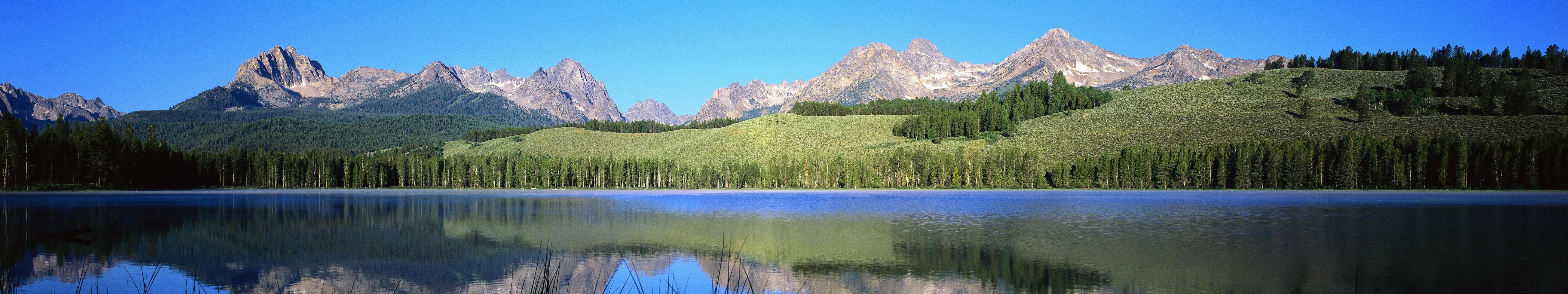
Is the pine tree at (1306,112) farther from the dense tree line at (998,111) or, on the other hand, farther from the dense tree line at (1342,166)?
the dense tree line at (998,111)

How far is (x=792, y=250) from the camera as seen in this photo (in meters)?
20.9

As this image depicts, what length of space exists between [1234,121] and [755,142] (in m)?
83.1

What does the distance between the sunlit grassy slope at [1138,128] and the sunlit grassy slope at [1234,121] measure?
0.26 metres

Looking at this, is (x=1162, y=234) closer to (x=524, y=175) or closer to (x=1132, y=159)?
(x=1132, y=159)

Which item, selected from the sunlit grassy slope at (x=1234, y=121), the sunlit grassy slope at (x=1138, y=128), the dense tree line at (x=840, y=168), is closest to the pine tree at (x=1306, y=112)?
the sunlit grassy slope at (x=1234, y=121)

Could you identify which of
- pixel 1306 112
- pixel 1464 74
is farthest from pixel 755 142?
pixel 1464 74

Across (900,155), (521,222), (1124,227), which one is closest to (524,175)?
(900,155)

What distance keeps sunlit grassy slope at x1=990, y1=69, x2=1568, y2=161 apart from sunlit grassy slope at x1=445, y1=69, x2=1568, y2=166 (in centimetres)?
26

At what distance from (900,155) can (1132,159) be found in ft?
106

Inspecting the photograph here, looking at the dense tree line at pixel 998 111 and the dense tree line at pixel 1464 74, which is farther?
the dense tree line at pixel 998 111

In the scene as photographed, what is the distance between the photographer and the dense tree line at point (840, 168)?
258 ft

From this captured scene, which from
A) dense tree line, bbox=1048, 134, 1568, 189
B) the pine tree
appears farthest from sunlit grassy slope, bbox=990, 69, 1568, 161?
dense tree line, bbox=1048, 134, 1568, 189

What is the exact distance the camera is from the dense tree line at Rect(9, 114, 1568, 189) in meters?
78.5

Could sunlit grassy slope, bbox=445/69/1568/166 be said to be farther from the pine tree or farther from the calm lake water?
the calm lake water
